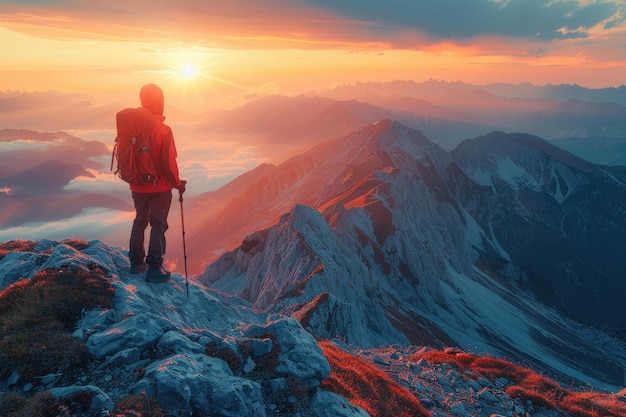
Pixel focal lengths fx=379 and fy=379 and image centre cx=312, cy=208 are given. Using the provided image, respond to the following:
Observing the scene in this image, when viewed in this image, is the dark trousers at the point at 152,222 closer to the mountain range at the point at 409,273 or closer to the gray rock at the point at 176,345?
the gray rock at the point at 176,345

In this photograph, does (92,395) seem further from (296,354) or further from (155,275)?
(155,275)

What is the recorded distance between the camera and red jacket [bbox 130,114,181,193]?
10.8 meters

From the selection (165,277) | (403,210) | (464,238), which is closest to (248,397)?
(165,277)

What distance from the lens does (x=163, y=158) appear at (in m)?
10.9

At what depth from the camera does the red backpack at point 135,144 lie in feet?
35.2

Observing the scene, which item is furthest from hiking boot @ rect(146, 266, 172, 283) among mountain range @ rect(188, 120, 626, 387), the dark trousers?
mountain range @ rect(188, 120, 626, 387)

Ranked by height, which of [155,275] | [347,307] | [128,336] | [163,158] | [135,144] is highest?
[135,144]

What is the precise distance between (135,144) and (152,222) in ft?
8.52

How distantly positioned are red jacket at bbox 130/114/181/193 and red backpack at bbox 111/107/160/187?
0.16m

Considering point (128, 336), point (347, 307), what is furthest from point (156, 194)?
point (347, 307)

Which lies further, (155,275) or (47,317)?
(155,275)

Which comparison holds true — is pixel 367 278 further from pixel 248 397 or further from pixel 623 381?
pixel 623 381

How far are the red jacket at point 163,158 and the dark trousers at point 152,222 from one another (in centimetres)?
43

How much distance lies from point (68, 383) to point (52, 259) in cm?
584
